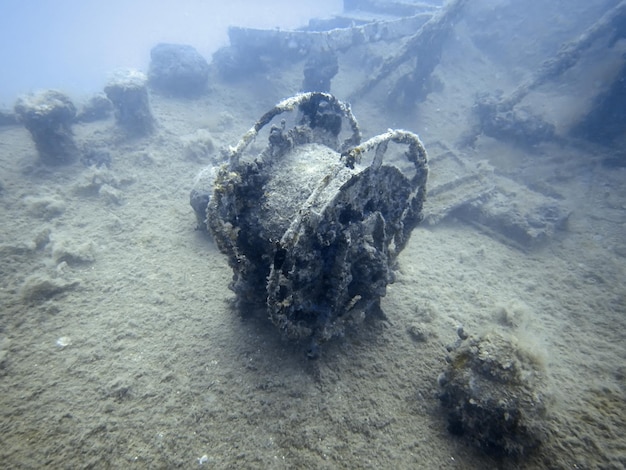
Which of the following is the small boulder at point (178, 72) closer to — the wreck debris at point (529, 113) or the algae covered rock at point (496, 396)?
the wreck debris at point (529, 113)

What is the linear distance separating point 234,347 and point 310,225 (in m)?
2.12

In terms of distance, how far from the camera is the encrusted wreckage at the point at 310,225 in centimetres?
312

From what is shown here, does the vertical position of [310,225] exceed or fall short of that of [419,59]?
it falls short

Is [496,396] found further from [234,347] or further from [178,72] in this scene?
[178,72]

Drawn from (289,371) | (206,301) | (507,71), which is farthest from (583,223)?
(507,71)

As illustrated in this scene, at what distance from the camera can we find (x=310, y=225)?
9.74 feet

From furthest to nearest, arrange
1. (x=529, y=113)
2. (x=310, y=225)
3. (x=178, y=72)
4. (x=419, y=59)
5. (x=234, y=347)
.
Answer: (x=178, y=72) < (x=419, y=59) < (x=529, y=113) < (x=234, y=347) < (x=310, y=225)

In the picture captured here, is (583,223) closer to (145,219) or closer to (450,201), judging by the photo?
(450,201)

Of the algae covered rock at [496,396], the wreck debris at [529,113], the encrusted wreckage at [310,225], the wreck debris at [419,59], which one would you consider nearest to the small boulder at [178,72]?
the wreck debris at [419,59]

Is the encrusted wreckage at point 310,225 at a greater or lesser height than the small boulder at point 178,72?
lesser

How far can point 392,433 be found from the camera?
327 centimetres

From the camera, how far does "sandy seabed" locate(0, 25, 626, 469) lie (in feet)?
10.2

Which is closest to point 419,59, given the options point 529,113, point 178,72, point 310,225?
point 529,113

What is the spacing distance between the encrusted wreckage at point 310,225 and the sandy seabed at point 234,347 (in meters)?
0.66
